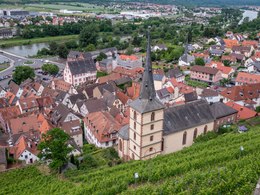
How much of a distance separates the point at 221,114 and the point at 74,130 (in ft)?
79.0

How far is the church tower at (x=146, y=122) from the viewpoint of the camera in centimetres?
3691

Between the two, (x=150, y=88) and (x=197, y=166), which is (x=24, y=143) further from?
(x=197, y=166)

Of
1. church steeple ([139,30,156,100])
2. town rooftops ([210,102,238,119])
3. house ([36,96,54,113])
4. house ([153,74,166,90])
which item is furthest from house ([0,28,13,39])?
church steeple ([139,30,156,100])

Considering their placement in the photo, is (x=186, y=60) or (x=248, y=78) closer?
(x=248, y=78)

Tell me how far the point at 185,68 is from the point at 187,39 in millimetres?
44682

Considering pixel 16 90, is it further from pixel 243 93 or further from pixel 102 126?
pixel 243 93

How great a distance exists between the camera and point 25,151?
4447 cm

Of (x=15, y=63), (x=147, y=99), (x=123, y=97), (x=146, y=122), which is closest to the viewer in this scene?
(x=147, y=99)

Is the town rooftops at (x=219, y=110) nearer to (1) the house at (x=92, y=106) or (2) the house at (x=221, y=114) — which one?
(2) the house at (x=221, y=114)

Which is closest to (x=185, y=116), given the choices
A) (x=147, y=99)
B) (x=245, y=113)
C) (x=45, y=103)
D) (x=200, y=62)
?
(x=147, y=99)

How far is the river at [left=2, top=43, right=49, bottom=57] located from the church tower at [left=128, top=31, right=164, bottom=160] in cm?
9893

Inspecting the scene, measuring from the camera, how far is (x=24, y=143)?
148 ft

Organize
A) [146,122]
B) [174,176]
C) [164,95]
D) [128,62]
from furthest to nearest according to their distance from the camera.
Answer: [128,62]
[164,95]
[146,122]
[174,176]

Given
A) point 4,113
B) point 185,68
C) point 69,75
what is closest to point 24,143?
point 4,113
